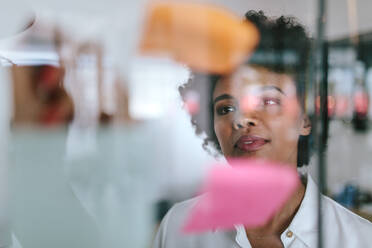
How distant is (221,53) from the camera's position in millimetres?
1484

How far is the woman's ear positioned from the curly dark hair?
20 mm

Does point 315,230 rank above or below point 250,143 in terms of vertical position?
below

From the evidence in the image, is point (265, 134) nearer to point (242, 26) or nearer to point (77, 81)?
point (242, 26)

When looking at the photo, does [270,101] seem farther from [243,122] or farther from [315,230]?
[315,230]

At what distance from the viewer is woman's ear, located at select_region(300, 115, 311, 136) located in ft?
5.44

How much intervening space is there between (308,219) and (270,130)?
15.8 inches

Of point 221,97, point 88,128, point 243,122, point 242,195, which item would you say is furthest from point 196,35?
point 242,195

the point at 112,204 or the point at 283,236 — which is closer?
the point at 112,204

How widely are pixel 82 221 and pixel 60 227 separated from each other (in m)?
0.08

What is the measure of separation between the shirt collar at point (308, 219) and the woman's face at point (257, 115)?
0.14m

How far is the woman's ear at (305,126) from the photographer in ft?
5.44

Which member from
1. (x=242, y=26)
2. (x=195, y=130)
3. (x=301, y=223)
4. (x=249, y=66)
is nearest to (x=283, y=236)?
(x=301, y=223)

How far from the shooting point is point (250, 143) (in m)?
1.58

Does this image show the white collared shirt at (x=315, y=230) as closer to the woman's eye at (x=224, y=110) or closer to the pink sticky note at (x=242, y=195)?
the pink sticky note at (x=242, y=195)
